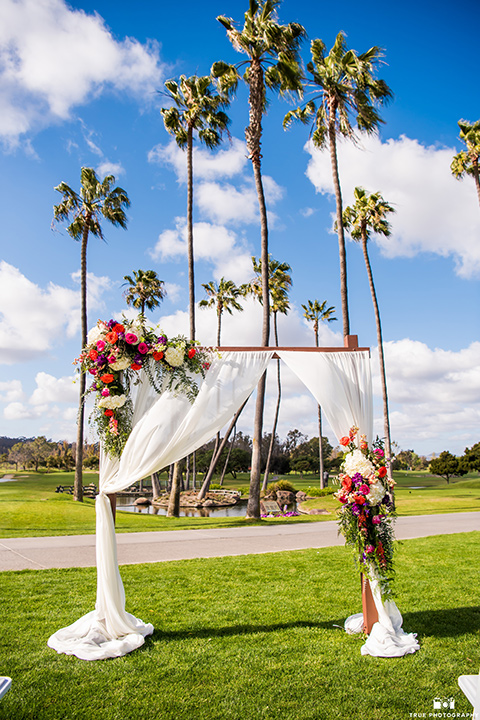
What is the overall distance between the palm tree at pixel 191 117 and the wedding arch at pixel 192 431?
11.9 meters

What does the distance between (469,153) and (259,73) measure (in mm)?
13237

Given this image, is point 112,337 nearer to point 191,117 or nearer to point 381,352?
point 191,117

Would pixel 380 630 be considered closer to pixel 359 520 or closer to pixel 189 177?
pixel 359 520

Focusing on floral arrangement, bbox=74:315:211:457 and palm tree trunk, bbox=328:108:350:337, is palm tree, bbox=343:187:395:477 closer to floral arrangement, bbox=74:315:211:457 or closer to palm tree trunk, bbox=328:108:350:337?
palm tree trunk, bbox=328:108:350:337

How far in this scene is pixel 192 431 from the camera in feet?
17.4

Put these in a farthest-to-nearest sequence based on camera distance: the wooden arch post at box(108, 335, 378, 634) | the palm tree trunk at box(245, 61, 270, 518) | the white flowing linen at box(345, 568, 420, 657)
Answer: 1. the palm tree trunk at box(245, 61, 270, 518)
2. the wooden arch post at box(108, 335, 378, 634)
3. the white flowing linen at box(345, 568, 420, 657)

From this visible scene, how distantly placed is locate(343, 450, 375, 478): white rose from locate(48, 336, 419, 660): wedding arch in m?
0.52

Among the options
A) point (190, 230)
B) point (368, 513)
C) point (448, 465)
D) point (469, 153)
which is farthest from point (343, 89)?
point (448, 465)

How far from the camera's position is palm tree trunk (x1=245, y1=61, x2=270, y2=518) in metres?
15.4

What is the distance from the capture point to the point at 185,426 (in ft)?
17.3

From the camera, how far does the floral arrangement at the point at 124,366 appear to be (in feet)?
17.0

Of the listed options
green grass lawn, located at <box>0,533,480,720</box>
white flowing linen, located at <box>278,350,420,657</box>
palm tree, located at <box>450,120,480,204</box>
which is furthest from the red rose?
palm tree, located at <box>450,120,480,204</box>

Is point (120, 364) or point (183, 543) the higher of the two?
point (120, 364)

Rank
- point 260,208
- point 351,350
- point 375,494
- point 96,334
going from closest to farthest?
point 375,494, point 96,334, point 351,350, point 260,208
